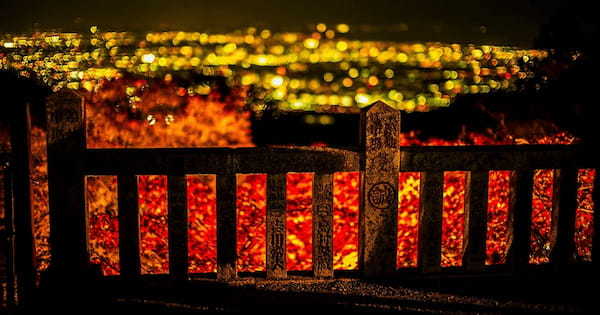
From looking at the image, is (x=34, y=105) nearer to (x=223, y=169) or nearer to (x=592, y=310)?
(x=223, y=169)

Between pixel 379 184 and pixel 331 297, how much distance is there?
96 centimetres

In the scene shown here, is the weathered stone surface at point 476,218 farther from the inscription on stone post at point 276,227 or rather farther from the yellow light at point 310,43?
the yellow light at point 310,43

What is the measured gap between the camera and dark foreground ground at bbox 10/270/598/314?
11.8 ft

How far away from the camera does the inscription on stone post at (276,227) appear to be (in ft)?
12.6

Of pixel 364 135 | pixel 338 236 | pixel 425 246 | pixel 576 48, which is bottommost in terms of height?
pixel 338 236

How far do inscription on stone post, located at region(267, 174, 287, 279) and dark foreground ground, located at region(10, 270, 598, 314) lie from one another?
0.12 m

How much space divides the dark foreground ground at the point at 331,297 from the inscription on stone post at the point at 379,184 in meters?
0.25

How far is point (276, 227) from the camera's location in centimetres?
Answer: 392

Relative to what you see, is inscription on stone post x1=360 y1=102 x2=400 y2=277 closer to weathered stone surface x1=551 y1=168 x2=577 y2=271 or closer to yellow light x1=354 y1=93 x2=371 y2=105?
weathered stone surface x1=551 y1=168 x2=577 y2=271

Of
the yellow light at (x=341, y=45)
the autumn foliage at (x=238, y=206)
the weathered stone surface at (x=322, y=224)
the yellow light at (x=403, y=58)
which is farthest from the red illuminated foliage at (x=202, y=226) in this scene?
the yellow light at (x=341, y=45)

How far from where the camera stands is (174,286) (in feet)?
13.0

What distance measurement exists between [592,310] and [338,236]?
23.2 feet

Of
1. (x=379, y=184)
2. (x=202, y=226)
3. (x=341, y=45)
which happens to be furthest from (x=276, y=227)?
(x=341, y=45)

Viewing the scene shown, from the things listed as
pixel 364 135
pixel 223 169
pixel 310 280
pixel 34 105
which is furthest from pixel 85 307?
pixel 34 105
